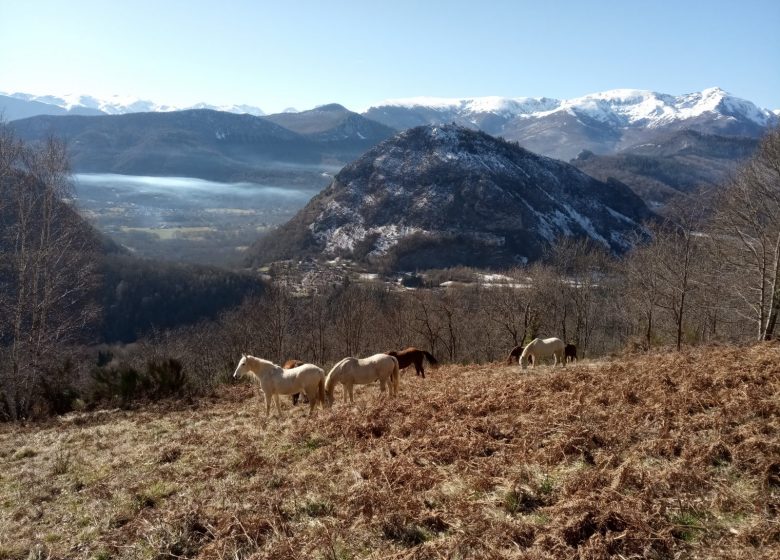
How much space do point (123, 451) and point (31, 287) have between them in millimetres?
15797

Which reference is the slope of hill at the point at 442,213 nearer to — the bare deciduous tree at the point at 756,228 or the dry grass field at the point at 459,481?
the bare deciduous tree at the point at 756,228

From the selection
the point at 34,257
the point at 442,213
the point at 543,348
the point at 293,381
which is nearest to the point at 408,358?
the point at 543,348

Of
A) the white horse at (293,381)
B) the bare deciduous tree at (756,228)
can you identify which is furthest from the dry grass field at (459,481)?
the bare deciduous tree at (756,228)

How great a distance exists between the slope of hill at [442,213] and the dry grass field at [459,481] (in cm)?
14417

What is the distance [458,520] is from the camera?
603 cm

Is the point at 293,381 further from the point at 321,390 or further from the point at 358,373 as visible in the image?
the point at 358,373

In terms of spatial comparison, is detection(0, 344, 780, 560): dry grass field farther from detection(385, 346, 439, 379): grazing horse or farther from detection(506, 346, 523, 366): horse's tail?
detection(506, 346, 523, 366): horse's tail

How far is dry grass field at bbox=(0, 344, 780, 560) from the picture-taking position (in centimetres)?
551

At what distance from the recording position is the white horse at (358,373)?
1394 centimetres

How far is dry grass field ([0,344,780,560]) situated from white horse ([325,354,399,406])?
7.71 feet

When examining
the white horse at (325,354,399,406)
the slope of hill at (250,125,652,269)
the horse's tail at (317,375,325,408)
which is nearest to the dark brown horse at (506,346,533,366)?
the white horse at (325,354,399,406)

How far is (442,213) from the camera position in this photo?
17462 cm

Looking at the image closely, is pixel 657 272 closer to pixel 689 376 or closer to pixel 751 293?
pixel 751 293

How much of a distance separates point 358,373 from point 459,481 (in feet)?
23.8
